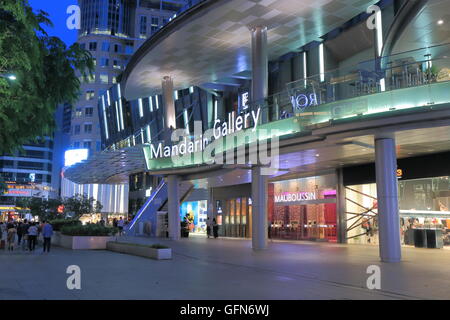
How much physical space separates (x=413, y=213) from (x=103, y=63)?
81898 mm

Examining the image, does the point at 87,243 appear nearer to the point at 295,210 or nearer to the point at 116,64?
the point at 295,210

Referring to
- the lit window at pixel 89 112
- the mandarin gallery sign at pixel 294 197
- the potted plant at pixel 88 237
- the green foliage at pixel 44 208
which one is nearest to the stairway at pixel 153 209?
the mandarin gallery sign at pixel 294 197

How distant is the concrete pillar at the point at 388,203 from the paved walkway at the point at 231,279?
2.27 feet

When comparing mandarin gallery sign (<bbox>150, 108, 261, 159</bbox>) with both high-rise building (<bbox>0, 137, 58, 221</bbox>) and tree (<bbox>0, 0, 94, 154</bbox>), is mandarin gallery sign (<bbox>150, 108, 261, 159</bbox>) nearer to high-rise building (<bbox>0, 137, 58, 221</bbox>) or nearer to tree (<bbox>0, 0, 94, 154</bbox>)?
tree (<bbox>0, 0, 94, 154</bbox>)

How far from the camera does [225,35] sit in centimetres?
2469

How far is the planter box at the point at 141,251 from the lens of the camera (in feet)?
58.8

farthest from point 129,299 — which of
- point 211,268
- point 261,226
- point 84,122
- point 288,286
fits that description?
point 84,122

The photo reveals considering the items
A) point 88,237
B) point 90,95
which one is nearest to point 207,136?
point 88,237

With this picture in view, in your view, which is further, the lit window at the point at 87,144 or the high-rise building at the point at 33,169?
the high-rise building at the point at 33,169

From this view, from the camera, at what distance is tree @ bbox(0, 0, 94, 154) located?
7.59 meters

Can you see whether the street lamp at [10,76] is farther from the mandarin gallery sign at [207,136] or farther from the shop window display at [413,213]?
the shop window display at [413,213]

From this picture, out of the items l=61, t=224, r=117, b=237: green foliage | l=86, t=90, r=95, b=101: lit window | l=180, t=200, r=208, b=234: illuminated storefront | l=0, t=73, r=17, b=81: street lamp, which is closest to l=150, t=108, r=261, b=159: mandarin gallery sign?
l=61, t=224, r=117, b=237: green foliage
